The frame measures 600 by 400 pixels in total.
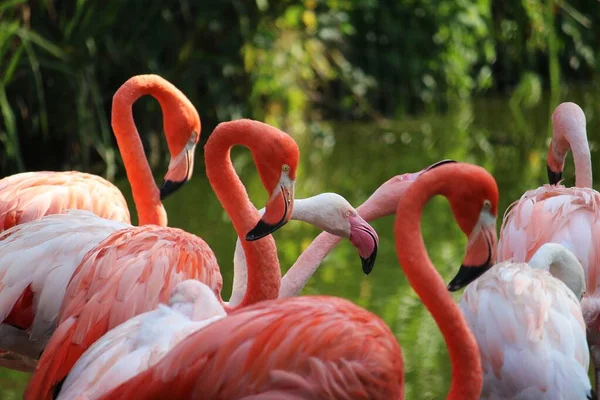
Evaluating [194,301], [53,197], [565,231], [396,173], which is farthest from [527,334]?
[396,173]

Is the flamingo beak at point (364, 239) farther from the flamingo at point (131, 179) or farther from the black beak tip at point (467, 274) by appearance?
the flamingo at point (131, 179)

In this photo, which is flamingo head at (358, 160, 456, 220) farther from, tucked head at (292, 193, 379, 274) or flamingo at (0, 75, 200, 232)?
flamingo at (0, 75, 200, 232)

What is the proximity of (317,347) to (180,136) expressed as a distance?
6.14ft

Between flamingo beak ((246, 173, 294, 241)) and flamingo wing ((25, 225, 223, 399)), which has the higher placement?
flamingo beak ((246, 173, 294, 241))

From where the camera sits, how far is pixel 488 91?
36.9 ft

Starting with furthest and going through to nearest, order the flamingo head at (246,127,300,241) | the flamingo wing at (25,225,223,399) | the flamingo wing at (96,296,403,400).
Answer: the flamingo head at (246,127,300,241) → the flamingo wing at (25,225,223,399) → the flamingo wing at (96,296,403,400)

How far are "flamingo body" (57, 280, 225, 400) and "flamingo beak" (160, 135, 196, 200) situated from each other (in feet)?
3.95

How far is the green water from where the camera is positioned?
473cm

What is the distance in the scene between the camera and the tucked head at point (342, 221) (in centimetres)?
376

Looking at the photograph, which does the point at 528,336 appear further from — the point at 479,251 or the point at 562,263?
the point at 562,263

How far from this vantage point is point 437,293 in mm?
2951

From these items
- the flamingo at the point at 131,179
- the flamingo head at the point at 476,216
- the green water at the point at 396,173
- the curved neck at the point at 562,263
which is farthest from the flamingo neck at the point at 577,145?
the flamingo head at the point at 476,216

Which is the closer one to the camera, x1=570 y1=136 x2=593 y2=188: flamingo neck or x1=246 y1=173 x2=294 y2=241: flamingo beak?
x1=246 y1=173 x2=294 y2=241: flamingo beak

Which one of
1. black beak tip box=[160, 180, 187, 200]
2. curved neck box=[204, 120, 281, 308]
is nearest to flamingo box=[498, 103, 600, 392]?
curved neck box=[204, 120, 281, 308]
